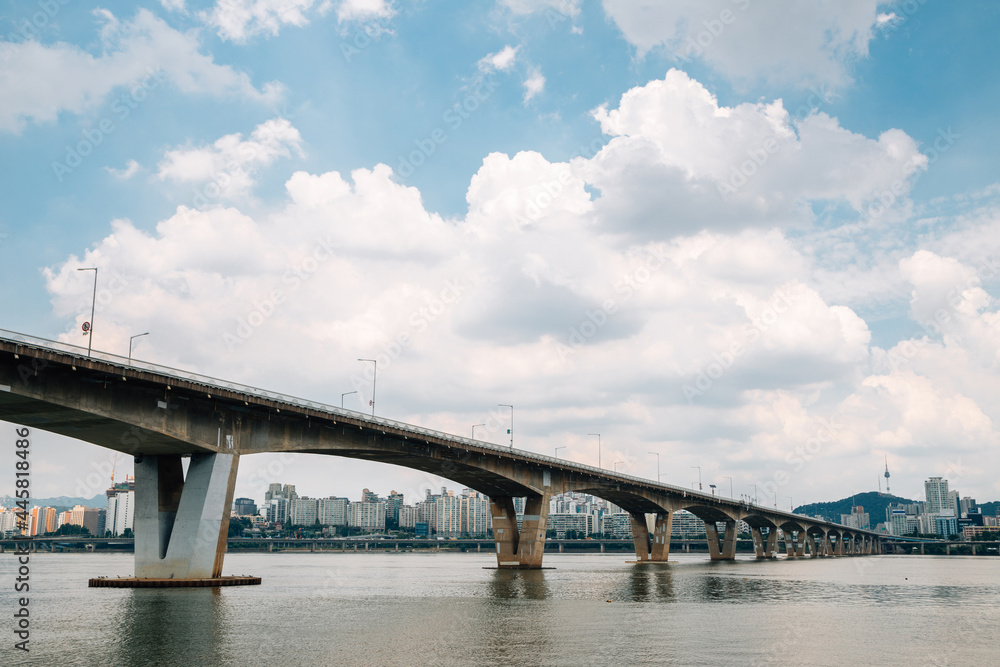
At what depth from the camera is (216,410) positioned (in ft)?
185

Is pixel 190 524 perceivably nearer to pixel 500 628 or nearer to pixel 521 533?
pixel 500 628

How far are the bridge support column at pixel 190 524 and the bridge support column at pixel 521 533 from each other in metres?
52.4

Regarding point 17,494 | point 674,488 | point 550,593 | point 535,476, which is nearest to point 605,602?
point 550,593

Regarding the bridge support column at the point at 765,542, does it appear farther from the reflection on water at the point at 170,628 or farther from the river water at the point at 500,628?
the reflection on water at the point at 170,628

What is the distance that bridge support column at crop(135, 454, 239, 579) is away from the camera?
55.9 metres

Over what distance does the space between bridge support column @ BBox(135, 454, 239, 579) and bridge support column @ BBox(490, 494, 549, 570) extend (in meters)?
52.4

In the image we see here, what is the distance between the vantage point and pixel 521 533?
106 m

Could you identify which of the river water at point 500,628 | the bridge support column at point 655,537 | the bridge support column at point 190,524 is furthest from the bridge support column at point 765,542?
the bridge support column at point 190,524

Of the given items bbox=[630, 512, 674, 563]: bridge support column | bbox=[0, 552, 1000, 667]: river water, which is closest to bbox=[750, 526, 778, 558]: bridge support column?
bbox=[630, 512, 674, 563]: bridge support column

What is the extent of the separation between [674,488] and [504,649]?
113m

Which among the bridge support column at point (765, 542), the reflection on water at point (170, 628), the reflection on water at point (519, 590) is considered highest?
the reflection on water at point (170, 628)

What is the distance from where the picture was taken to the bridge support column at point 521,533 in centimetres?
10438

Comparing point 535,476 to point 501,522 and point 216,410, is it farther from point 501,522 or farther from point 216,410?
point 216,410

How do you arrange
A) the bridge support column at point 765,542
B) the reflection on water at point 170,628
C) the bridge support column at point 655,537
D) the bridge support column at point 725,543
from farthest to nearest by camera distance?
the bridge support column at point 765,542 → the bridge support column at point 725,543 → the bridge support column at point 655,537 → the reflection on water at point 170,628
